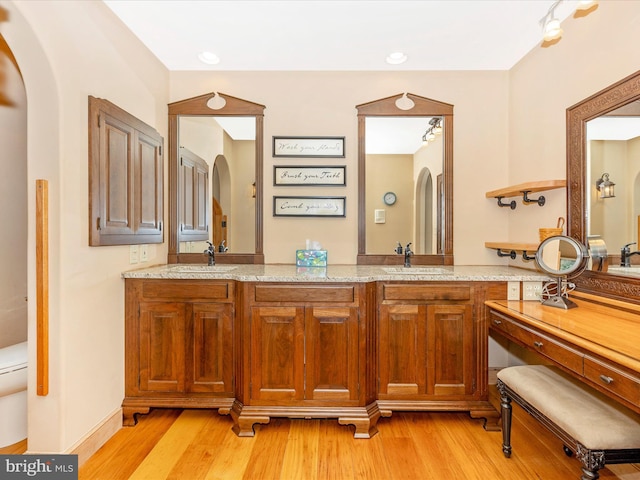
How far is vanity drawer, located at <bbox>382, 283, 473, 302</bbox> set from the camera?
6.73 feet

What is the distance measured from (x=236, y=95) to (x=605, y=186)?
2.53 metres

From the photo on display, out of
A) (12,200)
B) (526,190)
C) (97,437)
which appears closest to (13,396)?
(97,437)

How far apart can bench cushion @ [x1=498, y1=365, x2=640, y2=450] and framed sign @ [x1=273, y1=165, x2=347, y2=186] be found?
1747 mm

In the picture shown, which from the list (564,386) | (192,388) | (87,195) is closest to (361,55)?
(87,195)

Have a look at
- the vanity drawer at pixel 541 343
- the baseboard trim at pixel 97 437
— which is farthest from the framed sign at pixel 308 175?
the baseboard trim at pixel 97 437

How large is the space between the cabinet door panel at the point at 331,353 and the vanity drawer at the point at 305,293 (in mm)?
59

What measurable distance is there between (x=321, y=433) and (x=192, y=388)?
2.73ft

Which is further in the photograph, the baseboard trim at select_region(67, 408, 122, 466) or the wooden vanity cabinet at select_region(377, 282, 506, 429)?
the wooden vanity cabinet at select_region(377, 282, 506, 429)

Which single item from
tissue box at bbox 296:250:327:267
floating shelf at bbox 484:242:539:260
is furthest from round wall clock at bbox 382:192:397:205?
floating shelf at bbox 484:242:539:260

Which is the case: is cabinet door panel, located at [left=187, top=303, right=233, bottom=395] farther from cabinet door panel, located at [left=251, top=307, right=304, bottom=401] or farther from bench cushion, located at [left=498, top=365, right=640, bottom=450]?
bench cushion, located at [left=498, top=365, right=640, bottom=450]

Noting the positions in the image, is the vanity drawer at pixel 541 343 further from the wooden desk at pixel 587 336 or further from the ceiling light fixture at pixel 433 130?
the ceiling light fixture at pixel 433 130

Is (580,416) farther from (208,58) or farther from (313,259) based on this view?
(208,58)

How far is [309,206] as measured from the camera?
2.71 m

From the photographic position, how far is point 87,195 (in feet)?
5.82
